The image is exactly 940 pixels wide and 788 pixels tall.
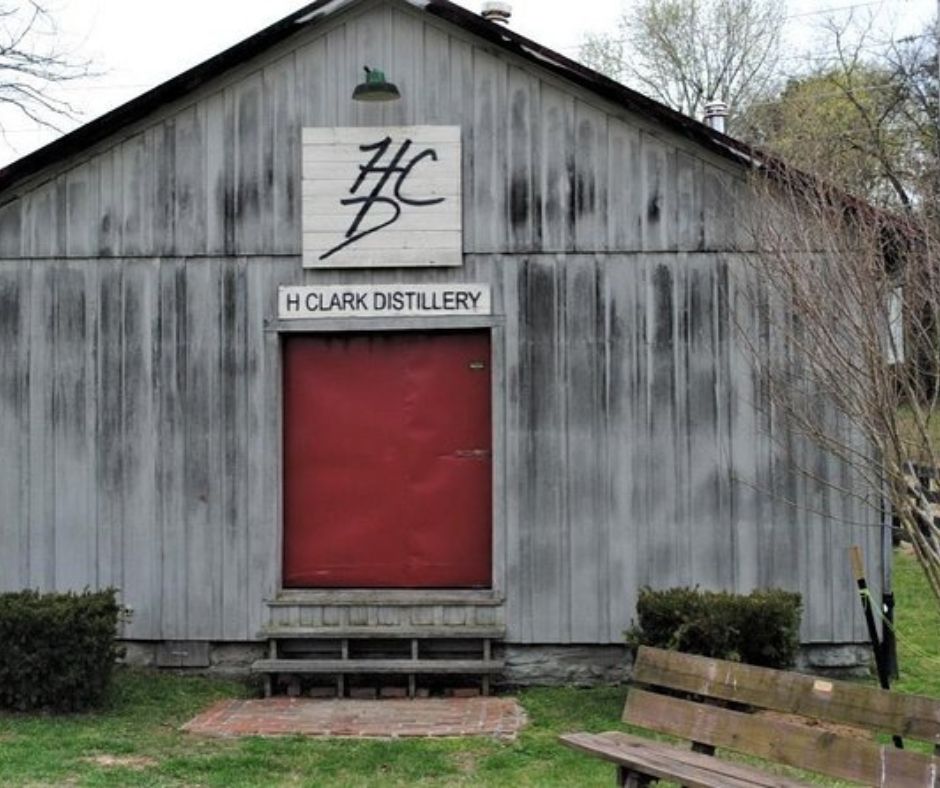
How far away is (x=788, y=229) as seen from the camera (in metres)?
9.06

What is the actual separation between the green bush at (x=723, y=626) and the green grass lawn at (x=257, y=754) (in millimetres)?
736

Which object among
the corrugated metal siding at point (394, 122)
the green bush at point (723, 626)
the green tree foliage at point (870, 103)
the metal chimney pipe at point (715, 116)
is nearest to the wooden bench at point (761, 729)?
the green bush at point (723, 626)

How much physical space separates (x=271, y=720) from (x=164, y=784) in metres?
1.77

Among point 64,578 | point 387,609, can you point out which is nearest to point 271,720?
point 387,609

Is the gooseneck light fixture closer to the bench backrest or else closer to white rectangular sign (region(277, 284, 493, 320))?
white rectangular sign (region(277, 284, 493, 320))

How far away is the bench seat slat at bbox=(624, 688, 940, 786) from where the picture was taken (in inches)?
196

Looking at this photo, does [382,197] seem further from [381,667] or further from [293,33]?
[381,667]

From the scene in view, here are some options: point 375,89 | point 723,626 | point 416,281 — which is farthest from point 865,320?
point 375,89

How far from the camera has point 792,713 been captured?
19.2 feet

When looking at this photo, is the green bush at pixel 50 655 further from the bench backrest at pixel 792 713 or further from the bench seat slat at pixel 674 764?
the bench backrest at pixel 792 713

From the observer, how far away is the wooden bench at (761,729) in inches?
201

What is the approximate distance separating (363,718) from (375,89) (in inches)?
186

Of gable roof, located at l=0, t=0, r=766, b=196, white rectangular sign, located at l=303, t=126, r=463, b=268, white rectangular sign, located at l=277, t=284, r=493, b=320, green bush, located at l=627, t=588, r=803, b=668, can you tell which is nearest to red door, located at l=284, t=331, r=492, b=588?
white rectangular sign, located at l=277, t=284, r=493, b=320

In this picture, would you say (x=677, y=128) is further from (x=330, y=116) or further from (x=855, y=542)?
(x=855, y=542)
